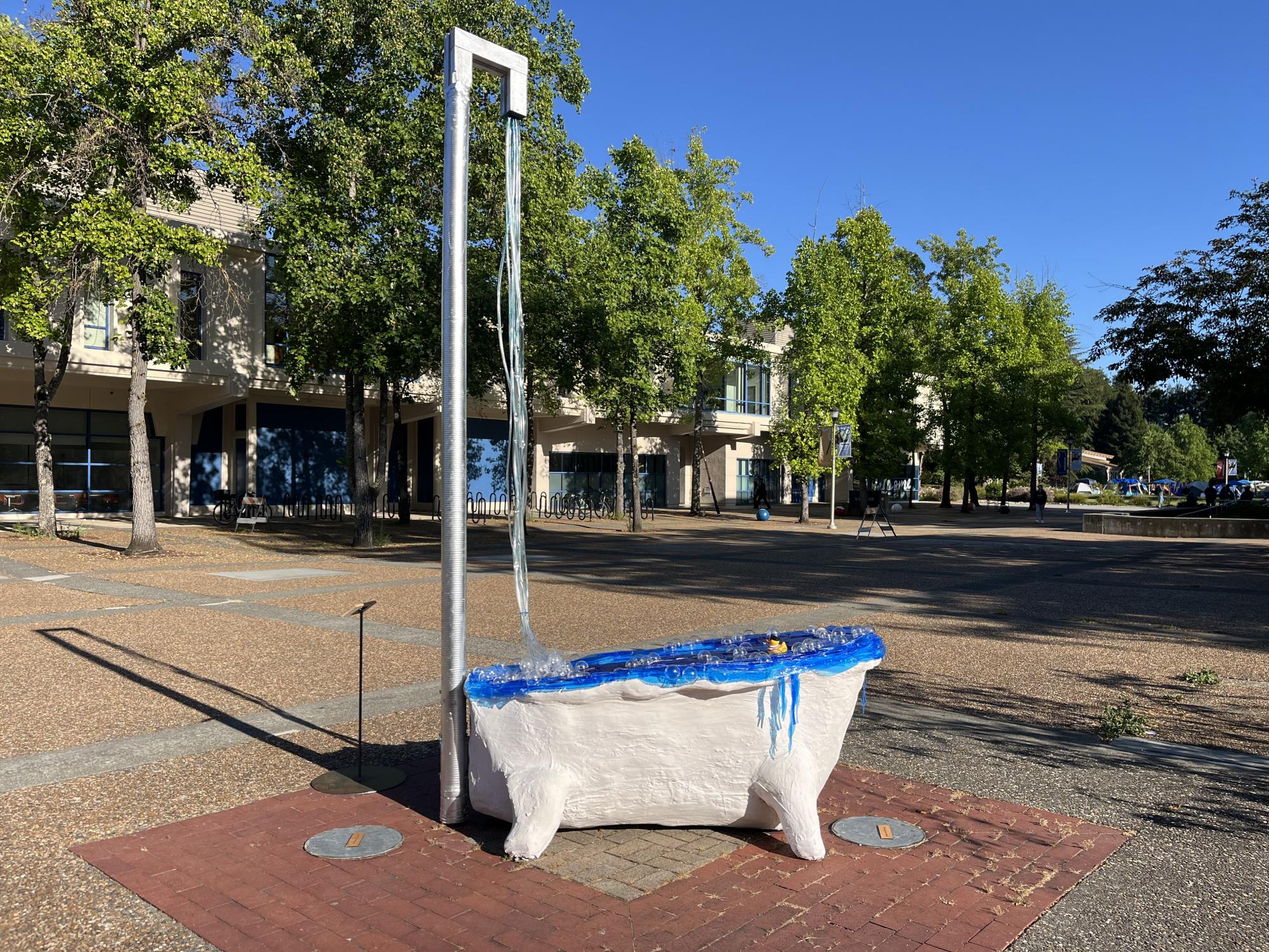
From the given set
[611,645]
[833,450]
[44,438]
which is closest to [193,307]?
[44,438]

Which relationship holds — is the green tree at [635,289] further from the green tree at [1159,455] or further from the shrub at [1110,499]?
the green tree at [1159,455]

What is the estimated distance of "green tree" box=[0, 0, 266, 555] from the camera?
51.5 feet

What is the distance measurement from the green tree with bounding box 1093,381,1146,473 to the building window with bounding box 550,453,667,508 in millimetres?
61254

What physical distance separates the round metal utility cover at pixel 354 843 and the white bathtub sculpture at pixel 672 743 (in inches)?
19.8

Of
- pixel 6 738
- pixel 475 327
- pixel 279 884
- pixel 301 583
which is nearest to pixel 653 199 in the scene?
pixel 475 327

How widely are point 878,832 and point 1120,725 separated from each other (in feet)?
9.14

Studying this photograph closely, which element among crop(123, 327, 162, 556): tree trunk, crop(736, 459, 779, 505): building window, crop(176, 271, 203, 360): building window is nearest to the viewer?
crop(123, 327, 162, 556): tree trunk

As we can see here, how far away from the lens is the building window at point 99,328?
23.7 m

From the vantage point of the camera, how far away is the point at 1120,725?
20.9 feet

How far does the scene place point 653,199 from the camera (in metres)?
26.2

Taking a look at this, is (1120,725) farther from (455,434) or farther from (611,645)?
(455,434)

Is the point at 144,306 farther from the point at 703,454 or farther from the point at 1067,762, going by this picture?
the point at 703,454

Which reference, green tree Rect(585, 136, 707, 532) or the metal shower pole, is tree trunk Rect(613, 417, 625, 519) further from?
the metal shower pole

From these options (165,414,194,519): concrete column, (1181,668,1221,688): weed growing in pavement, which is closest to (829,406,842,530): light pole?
(165,414,194,519): concrete column
